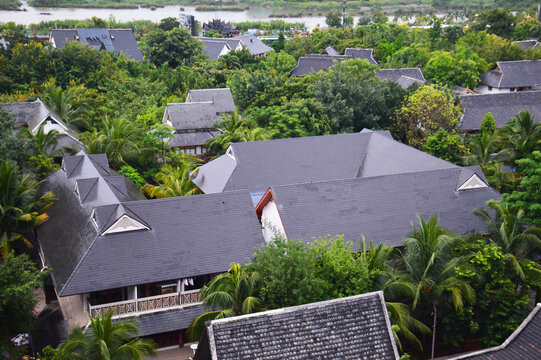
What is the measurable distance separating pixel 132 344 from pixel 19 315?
511cm

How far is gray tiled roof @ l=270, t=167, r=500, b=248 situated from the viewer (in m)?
20.6

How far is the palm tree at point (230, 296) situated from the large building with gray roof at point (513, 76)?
48110 mm

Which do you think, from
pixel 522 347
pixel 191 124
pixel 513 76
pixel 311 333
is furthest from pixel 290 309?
pixel 513 76

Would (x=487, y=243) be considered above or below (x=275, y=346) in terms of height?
below

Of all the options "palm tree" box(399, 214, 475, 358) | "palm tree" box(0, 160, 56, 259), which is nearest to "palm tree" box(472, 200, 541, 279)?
"palm tree" box(399, 214, 475, 358)

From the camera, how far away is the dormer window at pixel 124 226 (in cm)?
1862

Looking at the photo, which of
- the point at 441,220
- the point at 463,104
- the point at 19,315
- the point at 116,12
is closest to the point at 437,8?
the point at 116,12

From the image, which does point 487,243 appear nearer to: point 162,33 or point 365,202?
point 365,202

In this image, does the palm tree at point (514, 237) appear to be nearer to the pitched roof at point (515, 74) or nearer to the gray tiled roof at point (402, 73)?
the gray tiled roof at point (402, 73)

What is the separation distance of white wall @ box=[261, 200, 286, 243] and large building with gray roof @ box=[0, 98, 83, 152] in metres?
14.2

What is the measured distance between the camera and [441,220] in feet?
70.5

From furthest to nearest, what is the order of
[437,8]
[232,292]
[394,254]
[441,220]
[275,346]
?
[437,8]
[441,220]
[394,254]
[232,292]
[275,346]

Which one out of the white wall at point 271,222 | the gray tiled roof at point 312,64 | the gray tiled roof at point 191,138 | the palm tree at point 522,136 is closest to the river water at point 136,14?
the gray tiled roof at point 312,64

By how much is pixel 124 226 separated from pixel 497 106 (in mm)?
34767
